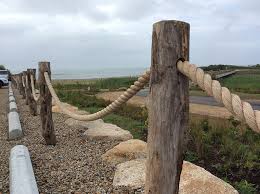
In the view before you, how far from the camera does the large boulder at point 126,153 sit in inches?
215

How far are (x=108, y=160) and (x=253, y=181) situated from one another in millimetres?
1682

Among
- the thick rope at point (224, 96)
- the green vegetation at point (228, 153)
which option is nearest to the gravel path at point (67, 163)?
the green vegetation at point (228, 153)

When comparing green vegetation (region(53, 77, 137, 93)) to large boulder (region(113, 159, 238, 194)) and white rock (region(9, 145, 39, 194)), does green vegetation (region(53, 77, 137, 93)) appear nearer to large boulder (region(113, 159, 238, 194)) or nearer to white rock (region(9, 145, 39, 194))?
white rock (region(9, 145, 39, 194))

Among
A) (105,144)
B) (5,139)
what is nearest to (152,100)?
(105,144)

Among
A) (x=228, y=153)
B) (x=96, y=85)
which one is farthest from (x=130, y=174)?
(x=96, y=85)

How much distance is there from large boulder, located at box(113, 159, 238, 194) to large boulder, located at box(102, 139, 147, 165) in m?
0.42

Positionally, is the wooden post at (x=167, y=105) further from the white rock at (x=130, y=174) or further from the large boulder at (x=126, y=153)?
the large boulder at (x=126, y=153)

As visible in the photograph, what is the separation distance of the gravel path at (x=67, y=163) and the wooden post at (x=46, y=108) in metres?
0.15

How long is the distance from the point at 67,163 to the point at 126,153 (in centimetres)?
75

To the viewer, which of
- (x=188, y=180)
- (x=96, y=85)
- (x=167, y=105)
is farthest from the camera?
(x=96, y=85)

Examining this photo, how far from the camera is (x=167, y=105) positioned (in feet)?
8.29

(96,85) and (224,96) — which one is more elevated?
(224,96)

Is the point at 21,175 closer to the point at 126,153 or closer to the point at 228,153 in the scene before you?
the point at 126,153

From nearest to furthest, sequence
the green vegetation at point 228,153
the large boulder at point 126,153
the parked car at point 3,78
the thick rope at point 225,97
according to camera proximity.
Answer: the thick rope at point 225,97 → the green vegetation at point 228,153 → the large boulder at point 126,153 → the parked car at point 3,78
